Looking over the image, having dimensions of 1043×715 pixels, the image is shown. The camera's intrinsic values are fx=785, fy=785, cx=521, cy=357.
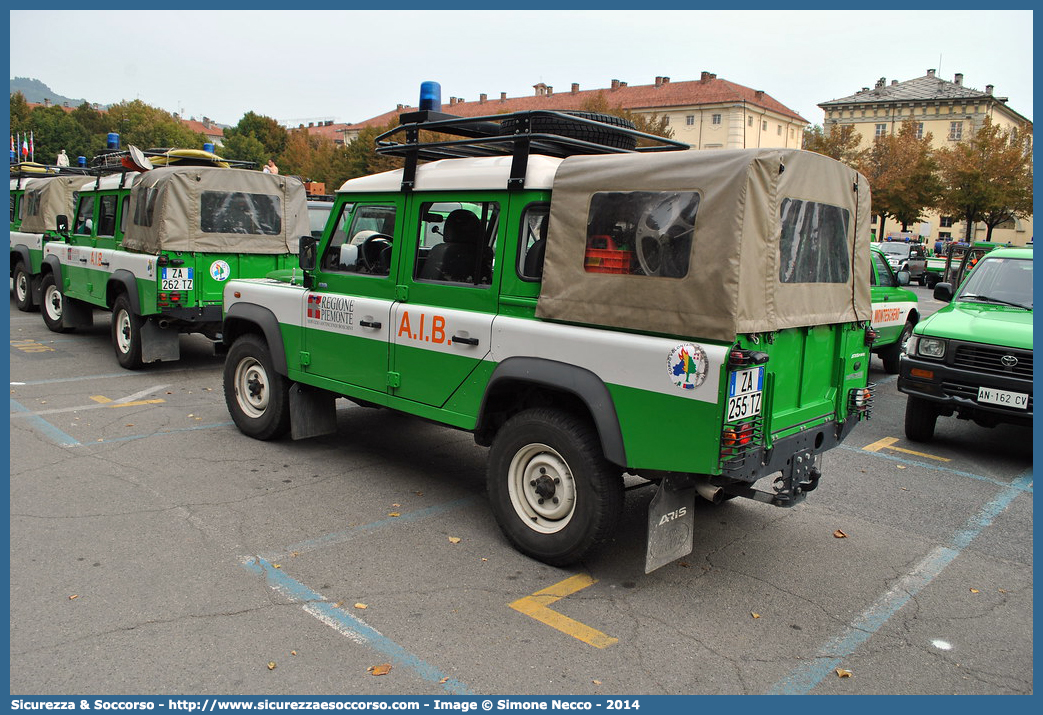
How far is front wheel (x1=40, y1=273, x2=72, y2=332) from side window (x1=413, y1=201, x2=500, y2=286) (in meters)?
9.75

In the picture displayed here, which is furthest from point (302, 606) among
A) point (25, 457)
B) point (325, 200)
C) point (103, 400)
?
point (325, 200)

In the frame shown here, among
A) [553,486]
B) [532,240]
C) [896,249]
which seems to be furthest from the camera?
[896,249]

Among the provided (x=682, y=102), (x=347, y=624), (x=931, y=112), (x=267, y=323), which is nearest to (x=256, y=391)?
(x=267, y=323)

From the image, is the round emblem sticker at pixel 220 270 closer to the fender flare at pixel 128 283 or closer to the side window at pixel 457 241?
the fender flare at pixel 128 283

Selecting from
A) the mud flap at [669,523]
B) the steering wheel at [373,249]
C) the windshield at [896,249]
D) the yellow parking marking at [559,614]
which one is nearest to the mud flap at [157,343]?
the steering wheel at [373,249]

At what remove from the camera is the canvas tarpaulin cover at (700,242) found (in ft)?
12.5

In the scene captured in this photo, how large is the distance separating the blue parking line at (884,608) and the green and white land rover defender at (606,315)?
73 cm

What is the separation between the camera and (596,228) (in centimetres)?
431

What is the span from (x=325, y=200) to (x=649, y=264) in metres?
12.6

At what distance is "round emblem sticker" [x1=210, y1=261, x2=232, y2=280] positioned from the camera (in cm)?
955

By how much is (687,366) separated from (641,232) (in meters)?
0.78

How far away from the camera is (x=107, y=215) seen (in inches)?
432

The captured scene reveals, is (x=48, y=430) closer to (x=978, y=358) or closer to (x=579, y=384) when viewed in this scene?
(x=579, y=384)
